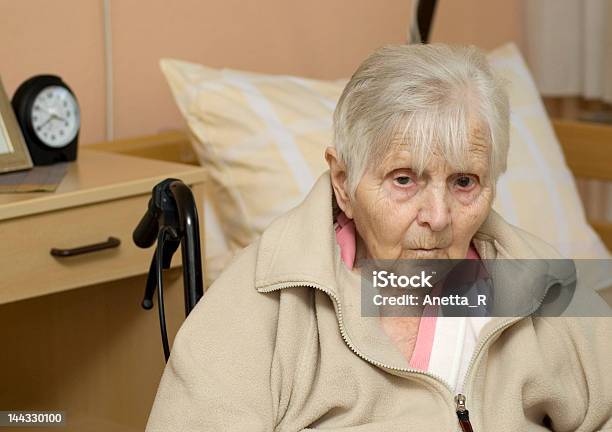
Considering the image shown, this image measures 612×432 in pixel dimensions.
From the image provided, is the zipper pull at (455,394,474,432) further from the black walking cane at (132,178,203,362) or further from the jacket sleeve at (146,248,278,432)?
the black walking cane at (132,178,203,362)

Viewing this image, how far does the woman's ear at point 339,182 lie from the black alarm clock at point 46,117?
662 mm

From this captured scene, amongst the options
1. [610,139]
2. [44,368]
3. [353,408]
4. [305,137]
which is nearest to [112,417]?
[44,368]

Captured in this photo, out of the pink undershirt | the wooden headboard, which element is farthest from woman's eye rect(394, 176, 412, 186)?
the wooden headboard

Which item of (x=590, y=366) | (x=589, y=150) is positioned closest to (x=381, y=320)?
(x=590, y=366)

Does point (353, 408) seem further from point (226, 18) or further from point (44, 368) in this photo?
point (226, 18)

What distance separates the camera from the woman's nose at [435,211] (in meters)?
1.27

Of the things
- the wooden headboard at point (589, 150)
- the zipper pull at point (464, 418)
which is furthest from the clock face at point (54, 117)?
the zipper pull at point (464, 418)

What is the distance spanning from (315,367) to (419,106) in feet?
1.06

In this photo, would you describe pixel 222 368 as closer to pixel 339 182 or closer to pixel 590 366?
Answer: pixel 339 182

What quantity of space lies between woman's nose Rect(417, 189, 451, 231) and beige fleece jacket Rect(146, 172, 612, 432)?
0.11 metres

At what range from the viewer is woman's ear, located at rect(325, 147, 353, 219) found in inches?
53.0

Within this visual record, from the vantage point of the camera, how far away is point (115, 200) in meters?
1.71

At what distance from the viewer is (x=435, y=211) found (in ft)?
4.17

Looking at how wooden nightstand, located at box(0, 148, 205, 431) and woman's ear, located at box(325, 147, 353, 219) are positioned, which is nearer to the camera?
woman's ear, located at box(325, 147, 353, 219)
